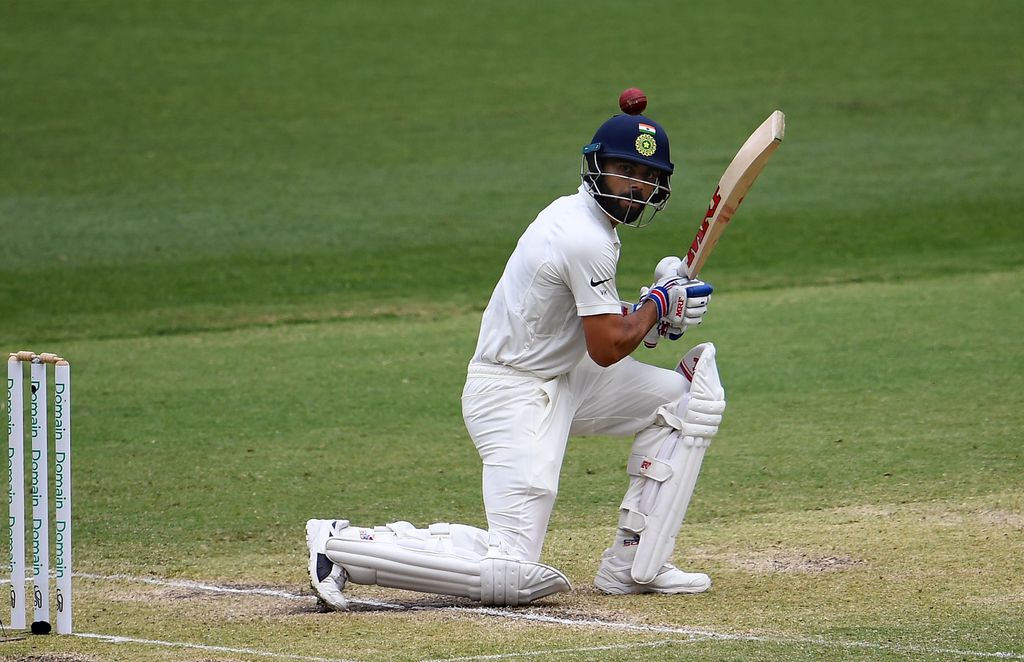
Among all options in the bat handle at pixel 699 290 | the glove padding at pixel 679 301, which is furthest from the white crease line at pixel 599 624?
the bat handle at pixel 699 290

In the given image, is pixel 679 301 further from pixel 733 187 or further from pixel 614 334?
pixel 733 187

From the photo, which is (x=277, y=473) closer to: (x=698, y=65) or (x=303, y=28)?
(x=698, y=65)

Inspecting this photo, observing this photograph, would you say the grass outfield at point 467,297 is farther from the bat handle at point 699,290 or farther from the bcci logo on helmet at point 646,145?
the bcci logo on helmet at point 646,145

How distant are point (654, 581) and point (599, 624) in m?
0.49

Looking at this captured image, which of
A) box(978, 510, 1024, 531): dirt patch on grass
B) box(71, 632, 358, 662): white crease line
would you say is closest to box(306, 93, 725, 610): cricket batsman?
box(71, 632, 358, 662): white crease line

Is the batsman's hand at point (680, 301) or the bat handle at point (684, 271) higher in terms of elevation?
the bat handle at point (684, 271)

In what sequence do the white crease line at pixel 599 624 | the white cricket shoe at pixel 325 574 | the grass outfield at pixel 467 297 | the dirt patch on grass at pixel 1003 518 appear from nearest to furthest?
1. the white crease line at pixel 599 624
2. the white cricket shoe at pixel 325 574
3. the grass outfield at pixel 467 297
4. the dirt patch on grass at pixel 1003 518

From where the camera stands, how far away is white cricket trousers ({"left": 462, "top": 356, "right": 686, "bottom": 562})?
206 inches

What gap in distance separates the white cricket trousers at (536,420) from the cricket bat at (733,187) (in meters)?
0.48

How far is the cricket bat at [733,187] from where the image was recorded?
5.66m

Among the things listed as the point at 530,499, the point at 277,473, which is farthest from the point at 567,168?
the point at 530,499

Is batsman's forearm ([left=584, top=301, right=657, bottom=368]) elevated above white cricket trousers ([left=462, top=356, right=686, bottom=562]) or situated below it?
above

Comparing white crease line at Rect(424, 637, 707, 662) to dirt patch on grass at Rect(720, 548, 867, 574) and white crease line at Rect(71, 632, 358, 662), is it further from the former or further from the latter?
dirt patch on grass at Rect(720, 548, 867, 574)

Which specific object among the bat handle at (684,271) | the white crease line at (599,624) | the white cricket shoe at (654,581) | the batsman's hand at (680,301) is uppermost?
the bat handle at (684,271)
